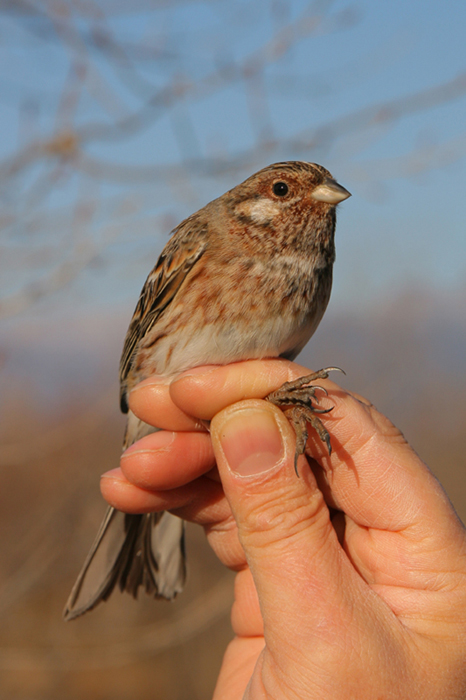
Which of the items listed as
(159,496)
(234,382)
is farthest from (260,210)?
(159,496)

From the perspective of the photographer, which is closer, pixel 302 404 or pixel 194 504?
pixel 302 404

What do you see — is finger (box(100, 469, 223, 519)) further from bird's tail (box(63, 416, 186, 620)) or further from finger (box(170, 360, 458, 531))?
finger (box(170, 360, 458, 531))

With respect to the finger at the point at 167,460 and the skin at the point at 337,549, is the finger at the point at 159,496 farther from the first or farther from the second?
the skin at the point at 337,549

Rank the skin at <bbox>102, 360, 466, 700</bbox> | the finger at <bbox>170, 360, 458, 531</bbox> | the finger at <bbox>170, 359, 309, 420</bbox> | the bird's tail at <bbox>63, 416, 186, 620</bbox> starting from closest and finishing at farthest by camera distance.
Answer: the skin at <bbox>102, 360, 466, 700</bbox>, the finger at <bbox>170, 360, 458, 531</bbox>, the finger at <bbox>170, 359, 309, 420</bbox>, the bird's tail at <bbox>63, 416, 186, 620</bbox>

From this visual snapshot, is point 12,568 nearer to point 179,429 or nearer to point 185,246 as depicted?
point 179,429

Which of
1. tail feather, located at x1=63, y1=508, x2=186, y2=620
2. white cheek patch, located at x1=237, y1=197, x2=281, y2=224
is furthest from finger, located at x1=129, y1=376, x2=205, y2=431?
white cheek patch, located at x1=237, y1=197, x2=281, y2=224

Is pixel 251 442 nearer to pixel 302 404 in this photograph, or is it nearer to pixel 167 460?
pixel 302 404

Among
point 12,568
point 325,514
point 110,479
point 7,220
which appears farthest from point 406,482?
point 12,568
